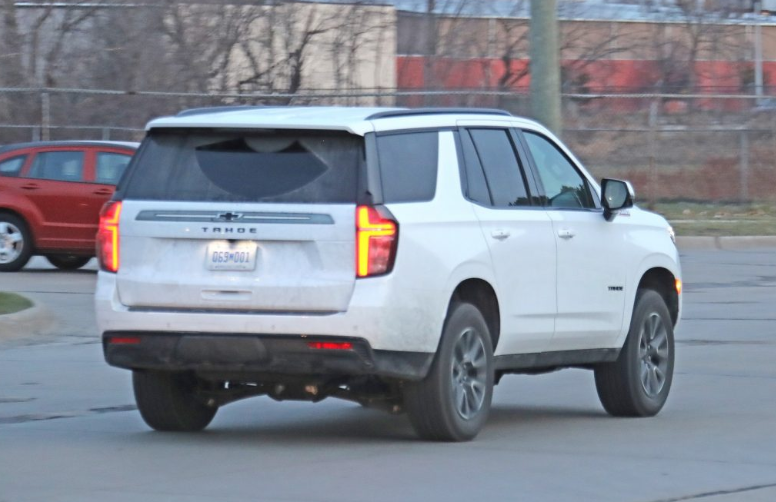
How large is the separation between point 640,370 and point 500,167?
1.82 m

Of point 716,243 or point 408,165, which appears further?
point 716,243

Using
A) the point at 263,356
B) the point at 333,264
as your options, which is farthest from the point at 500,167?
the point at 263,356

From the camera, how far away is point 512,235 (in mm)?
8438

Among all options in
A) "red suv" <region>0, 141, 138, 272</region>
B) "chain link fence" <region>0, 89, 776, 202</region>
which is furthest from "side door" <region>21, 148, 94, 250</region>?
"chain link fence" <region>0, 89, 776, 202</region>

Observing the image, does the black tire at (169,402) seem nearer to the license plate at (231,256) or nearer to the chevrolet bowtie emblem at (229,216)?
the license plate at (231,256)

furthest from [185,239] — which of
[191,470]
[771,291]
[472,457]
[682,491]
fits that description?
[771,291]

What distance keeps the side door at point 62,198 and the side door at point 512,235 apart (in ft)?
37.9

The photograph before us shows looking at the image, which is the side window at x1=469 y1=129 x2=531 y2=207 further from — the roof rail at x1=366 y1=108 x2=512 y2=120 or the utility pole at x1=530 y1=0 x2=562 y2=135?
the utility pole at x1=530 y1=0 x2=562 y2=135

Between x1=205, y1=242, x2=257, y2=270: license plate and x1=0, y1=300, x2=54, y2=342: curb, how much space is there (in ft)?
19.7

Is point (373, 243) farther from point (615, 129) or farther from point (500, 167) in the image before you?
point (615, 129)

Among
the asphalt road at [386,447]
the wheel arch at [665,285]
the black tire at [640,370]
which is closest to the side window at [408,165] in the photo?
the asphalt road at [386,447]

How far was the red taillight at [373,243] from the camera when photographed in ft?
24.5

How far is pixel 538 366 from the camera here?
29.3 ft

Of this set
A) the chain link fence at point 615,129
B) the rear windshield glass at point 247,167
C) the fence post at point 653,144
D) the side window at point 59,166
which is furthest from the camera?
the chain link fence at point 615,129
